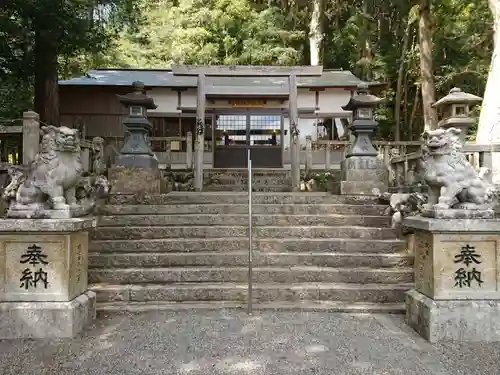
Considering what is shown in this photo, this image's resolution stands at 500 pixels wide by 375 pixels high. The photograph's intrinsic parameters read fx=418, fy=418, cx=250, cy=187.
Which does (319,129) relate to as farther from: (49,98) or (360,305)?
(360,305)

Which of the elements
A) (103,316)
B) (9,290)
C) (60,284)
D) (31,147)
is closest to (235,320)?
(103,316)

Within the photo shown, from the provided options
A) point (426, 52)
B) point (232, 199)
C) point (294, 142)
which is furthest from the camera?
point (426, 52)

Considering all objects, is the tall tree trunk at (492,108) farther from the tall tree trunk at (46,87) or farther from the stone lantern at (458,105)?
the tall tree trunk at (46,87)

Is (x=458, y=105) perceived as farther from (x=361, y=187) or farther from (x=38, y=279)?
(x=38, y=279)

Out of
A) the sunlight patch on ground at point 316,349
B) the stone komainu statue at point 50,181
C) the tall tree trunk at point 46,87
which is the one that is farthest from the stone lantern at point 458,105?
the tall tree trunk at point 46,87

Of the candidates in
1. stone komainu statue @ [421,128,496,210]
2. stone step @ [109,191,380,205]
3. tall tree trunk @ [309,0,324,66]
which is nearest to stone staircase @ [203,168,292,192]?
stone step @ [109,191,380,205]

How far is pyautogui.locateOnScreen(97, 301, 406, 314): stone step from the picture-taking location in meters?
4.77

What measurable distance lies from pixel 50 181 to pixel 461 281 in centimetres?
413

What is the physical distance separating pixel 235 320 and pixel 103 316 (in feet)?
4.85

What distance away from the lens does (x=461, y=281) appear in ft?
13.2

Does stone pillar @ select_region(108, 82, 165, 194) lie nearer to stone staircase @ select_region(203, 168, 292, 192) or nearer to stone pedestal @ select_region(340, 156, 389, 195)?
stone staircase @ select_region(203, 168, 292, 192)

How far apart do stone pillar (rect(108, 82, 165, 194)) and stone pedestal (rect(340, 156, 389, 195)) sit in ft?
11.4

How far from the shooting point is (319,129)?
1698 centimetres

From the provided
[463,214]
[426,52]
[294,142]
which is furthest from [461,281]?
[426,52]
